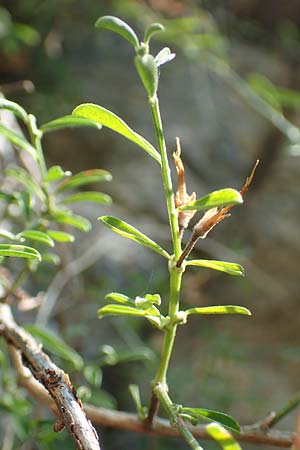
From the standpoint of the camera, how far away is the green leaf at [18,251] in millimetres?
340

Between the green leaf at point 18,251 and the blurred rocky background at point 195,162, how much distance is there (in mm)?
822

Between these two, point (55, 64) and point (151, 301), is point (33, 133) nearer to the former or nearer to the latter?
point (151, 301)

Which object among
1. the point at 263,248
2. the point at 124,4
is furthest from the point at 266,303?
the point at 124,4

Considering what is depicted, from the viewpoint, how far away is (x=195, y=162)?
82.8 inches

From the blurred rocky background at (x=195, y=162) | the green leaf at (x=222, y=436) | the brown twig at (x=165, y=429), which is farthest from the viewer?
the blurred rocky background at (x=195, y=162)

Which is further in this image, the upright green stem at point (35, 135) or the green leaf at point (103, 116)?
the upright green stem at point (35, 135)

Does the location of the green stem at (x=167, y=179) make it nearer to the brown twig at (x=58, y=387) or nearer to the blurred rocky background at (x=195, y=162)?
the brown twig at (x=58, y=387)

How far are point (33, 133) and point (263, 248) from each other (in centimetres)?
153

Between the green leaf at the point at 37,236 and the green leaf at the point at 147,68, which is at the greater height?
the green leaf at the point at 147,68

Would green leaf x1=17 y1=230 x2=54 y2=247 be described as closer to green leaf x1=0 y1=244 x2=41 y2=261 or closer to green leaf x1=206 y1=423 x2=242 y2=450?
green leaf x1=0 y1=244 x2=41 y2=261

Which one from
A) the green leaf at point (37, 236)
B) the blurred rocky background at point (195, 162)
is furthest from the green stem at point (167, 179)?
the blurred rocky background at point (195, 162)

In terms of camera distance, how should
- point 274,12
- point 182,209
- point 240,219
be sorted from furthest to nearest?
point 274,12, point 240,219, point 182,209

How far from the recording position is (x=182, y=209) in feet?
0.96

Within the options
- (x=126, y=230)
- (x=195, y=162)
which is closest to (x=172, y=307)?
(x=126, y=230)
